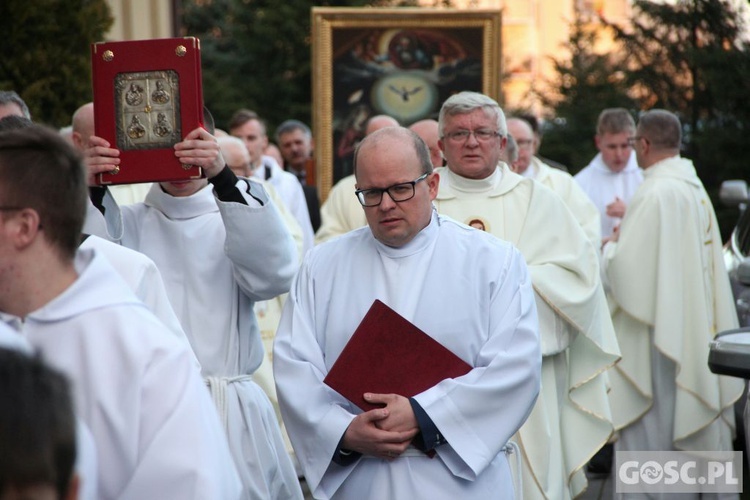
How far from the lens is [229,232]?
464cm

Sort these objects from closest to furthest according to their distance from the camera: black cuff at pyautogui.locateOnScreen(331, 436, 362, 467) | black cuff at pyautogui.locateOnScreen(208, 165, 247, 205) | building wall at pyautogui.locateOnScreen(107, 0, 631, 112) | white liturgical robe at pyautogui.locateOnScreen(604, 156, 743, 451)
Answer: black cuff at pyautogui.locateOnScreen(331, 436, 362, 467), black cuff at pyautogui.locateOnScreen(208, 165, 247, 205), white liturgical robe at pyautogui.locateOnScreen(604, 156, 743, 451), building wall at pyautogui.locateOnScreen(107, 0, 631, 112)

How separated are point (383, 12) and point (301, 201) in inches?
126

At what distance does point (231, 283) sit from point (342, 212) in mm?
3711

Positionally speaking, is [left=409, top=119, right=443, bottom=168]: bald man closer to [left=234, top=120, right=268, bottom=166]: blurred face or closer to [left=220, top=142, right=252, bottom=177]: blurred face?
[left=220, top=142, right=252, bottom=177]: blurred face

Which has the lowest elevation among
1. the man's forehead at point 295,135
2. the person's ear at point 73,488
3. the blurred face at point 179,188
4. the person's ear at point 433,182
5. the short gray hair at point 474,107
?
the man's forehead at point 295,135

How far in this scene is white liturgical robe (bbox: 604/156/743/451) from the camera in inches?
308

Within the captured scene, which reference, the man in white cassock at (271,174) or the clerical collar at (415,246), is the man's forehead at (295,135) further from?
the clerical collar at (415,246)

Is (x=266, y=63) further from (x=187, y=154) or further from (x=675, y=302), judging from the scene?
(x=187, y=154)

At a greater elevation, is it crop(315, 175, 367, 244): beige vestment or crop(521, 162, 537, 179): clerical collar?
crop(521, 162, 537, 179): clerical collar

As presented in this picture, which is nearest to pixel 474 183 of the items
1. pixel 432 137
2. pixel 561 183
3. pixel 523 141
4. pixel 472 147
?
pixel 472 147

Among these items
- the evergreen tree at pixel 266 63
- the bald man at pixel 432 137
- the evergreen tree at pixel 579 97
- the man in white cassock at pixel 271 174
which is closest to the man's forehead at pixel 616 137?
the man in white cassock at pixel 271 174

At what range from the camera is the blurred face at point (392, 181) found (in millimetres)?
4219

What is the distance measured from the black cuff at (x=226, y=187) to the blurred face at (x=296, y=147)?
26.2 ft

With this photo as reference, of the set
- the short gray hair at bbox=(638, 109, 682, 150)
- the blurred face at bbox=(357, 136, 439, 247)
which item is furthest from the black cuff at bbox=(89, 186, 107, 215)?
Result: the short gray hair at bbox=(638, 109, 682, 150)
